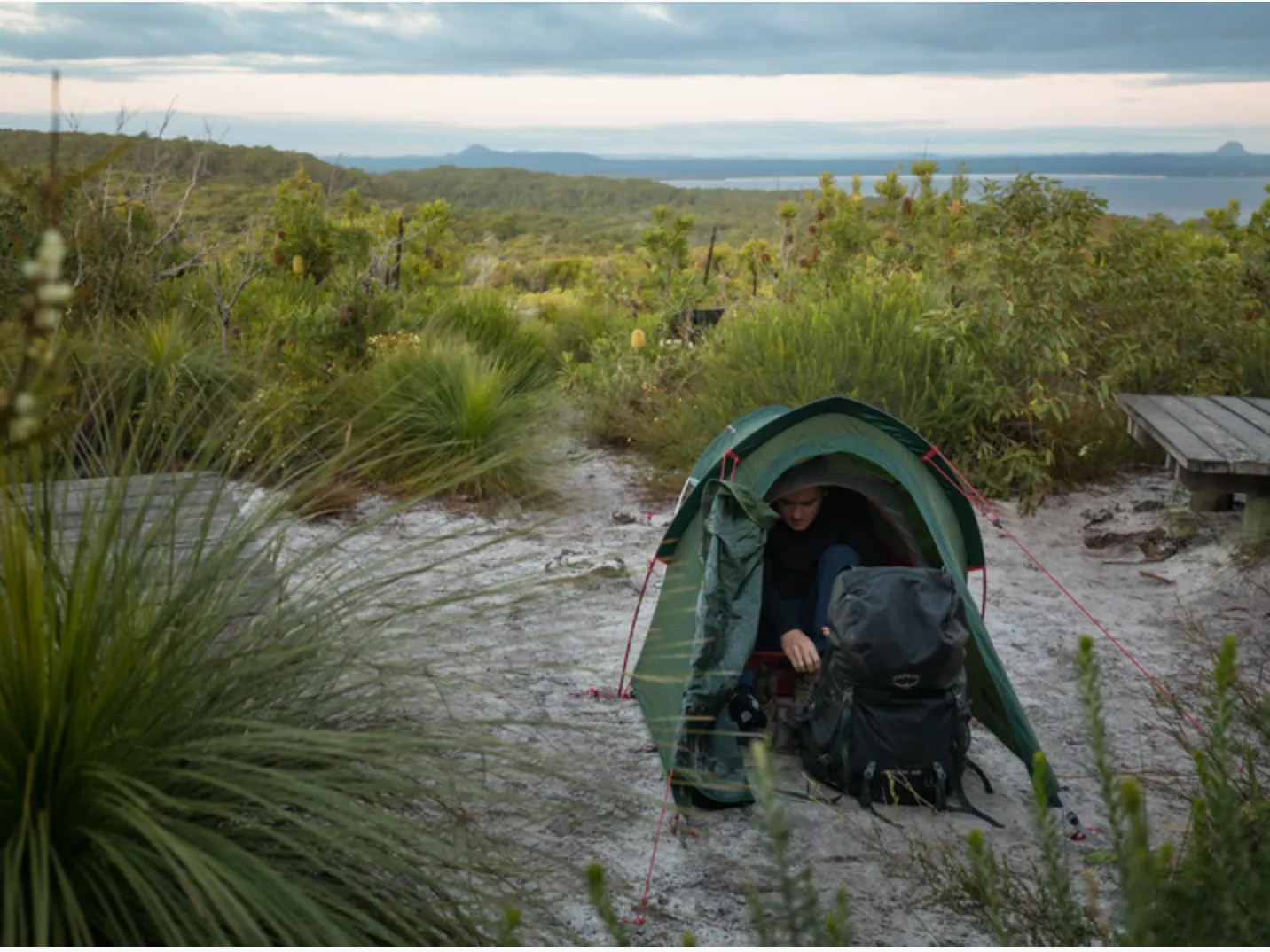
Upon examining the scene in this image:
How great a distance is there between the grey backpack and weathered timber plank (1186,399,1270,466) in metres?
2.48

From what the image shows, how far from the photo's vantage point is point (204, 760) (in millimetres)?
2199

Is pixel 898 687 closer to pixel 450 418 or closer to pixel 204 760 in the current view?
pixel 204 760

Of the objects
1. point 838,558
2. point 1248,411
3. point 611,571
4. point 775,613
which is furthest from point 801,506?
point 1248,411

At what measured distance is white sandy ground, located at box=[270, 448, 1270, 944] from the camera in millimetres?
3406

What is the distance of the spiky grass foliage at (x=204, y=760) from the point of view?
6.91ft

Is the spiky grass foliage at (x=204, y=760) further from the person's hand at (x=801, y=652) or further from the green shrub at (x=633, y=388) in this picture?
the green shrub at (x=633, y=388)

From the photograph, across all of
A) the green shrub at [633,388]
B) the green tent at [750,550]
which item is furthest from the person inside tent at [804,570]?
the green shrub at [633,388]

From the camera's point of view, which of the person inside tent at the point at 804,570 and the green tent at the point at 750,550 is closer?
the green tent at the point at 750,550

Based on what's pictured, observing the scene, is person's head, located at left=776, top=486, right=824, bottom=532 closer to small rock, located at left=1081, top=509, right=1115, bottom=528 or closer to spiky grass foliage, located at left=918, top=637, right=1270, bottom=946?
spiky grass foliage, located at left=918, top=637, right=1270, bottom=946

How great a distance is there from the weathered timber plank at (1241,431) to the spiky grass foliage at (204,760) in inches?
180

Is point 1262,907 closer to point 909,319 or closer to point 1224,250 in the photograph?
point 909,319

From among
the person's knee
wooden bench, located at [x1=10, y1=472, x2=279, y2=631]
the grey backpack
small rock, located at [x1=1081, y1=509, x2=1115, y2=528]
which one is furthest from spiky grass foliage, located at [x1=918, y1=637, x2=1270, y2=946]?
small rock, located at [x1=1081, y1=509, x2=1115, y2=528]

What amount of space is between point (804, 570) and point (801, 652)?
2.01ft

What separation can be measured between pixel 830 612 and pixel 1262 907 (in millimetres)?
2008
